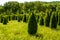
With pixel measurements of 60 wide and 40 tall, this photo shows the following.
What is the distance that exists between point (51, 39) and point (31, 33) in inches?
151

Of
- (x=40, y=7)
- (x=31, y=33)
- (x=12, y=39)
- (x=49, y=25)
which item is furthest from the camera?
(x=40, y=7)

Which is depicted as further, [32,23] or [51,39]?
[32,23]

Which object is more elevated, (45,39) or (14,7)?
(45,39)

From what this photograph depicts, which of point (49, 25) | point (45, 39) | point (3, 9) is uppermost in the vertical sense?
point (45, 39)

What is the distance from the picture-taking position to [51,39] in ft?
49.1

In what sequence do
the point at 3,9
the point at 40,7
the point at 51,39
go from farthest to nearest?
the point at 3,9 < the point at 40,7 < the point at 51,39

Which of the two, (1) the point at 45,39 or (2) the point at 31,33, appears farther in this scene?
(2) the point at 31,33

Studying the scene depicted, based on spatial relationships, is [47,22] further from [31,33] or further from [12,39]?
[12,39]

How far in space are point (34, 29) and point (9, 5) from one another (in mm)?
84468

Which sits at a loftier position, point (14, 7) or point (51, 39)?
point (51, 39)

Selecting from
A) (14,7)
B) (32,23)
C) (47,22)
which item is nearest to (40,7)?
(14,7)

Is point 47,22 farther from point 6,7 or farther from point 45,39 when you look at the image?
point 6,7

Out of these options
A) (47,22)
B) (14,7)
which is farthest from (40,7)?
(47,22)

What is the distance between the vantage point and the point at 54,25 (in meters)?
24.7
